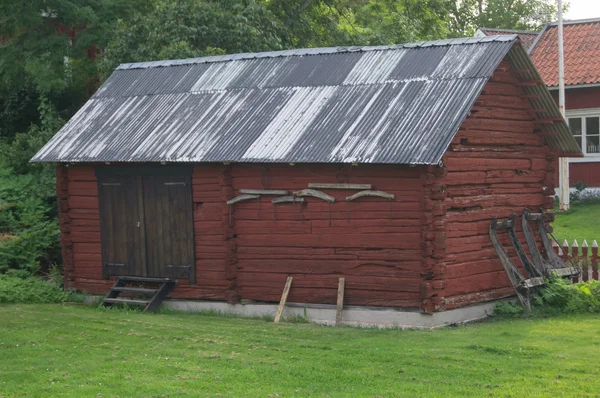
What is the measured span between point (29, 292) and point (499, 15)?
4998cm

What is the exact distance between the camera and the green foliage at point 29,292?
20047 millimetres

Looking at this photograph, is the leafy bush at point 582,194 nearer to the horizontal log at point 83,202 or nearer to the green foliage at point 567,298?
the green foliage at point 567,298

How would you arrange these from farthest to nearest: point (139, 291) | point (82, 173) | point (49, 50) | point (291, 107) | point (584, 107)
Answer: point (584, 107) < point (49, 50) < point (82, 173) < point (139, 291) < point (291, 107)

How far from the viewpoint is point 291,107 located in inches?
736

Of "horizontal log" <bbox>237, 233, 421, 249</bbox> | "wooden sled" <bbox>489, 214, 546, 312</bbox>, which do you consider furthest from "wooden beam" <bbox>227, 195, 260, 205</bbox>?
"wooden sled" <bbox>489, 214, 546, 312</bbox>

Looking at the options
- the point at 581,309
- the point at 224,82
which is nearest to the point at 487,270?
the point at 581,309

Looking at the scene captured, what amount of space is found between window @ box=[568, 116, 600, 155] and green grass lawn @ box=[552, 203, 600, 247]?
2158 mm

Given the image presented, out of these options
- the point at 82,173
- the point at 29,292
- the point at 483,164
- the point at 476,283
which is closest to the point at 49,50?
the point at 82,173

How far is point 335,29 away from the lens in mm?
35094

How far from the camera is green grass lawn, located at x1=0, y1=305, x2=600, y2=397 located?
11.8 metres

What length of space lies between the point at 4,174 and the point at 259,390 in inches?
591

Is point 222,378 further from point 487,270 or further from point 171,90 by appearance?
point 171,90

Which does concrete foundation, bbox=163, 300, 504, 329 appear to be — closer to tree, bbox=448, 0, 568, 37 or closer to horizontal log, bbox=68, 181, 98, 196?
horizontal log, bbox=68, 181, 98, 196

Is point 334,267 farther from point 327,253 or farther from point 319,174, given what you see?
point 319,174
